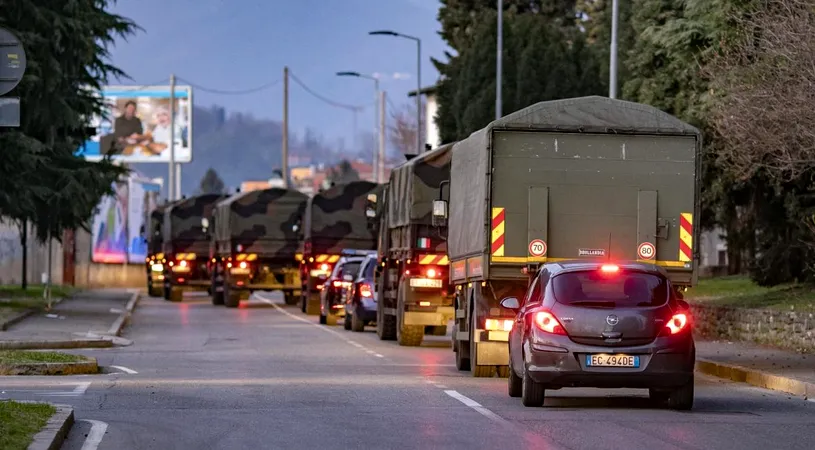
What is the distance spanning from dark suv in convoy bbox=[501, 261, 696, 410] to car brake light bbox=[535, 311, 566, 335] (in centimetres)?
1

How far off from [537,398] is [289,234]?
37032 mm

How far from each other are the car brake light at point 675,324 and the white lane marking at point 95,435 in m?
5.61

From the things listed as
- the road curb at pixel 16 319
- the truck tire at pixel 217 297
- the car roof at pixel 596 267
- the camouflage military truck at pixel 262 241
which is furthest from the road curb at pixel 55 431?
the truck tire at pixel 217 297

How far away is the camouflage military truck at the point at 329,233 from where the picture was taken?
50875 millimetres

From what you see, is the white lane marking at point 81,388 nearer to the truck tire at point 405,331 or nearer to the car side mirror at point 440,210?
the car side mirror at point 440,210

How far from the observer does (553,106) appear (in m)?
23.1

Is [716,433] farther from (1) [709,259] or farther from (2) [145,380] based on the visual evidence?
(1) [709,259]

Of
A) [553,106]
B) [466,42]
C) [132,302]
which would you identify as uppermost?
[466,42]

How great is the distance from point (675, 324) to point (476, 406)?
7.17ft

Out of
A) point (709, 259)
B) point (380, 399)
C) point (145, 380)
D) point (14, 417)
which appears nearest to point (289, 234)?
point (709, 259)

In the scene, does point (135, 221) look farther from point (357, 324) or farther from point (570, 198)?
point (570, 198)

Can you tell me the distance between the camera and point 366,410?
1773 centimetres

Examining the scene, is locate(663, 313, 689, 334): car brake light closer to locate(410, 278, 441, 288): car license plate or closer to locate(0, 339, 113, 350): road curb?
locate(410, 278, 441, 288): car license plate

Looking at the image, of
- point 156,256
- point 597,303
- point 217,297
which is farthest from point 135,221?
point 597,303
